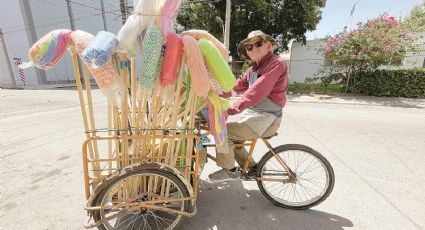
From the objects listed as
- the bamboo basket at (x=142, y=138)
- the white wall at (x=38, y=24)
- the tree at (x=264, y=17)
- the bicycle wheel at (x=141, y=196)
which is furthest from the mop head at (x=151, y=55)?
the white wall at (x=38, y=24)

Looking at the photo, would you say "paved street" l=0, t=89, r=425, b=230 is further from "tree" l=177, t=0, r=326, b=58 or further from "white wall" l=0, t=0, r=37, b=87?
"white wall" l=0, t=0, r=37, b=87

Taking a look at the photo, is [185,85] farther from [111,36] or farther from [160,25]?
[111,36]

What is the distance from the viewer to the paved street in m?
2.22

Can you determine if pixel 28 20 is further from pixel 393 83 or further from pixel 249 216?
pixel 393 83

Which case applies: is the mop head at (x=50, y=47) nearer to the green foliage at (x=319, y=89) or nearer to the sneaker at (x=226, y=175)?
Answer: the sneaker at (x=226, y=175)

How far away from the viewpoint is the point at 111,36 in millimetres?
1480

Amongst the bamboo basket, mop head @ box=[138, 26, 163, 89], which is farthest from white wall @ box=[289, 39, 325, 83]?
mop head @ box=[138, 26, 163, 89]

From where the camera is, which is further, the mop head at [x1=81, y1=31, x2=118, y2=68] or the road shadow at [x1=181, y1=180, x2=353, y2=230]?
the road shadow at [x1=181, y1=180, x2=353, y2=230]

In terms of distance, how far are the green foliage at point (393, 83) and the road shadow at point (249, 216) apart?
31.7ft

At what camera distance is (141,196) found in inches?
78.0

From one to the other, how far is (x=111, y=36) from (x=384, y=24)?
37.2 ft

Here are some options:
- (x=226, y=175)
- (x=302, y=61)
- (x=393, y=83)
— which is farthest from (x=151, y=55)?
(x=302, y=61)

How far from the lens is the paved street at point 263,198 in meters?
2.22

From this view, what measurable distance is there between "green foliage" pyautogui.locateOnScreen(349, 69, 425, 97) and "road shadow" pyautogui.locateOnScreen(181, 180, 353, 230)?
965cm
